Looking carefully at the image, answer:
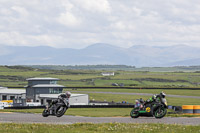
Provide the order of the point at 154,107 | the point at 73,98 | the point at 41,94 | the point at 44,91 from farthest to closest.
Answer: the point at 44,91
the point at 41,94
the point at 73,98
the point at 154,107

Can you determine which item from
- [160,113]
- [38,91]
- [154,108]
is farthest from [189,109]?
[38,91]

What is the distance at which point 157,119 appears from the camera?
2738 cm

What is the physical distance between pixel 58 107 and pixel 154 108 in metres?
7.14

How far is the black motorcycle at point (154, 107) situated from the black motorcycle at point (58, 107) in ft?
18.8

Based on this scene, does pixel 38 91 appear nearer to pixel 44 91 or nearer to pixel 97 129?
pixel 44 91

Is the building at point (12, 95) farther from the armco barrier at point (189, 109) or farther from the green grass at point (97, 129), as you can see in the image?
the green grass at point (97, 129)

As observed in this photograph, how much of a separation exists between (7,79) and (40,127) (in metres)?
160

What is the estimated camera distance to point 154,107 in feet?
86.4

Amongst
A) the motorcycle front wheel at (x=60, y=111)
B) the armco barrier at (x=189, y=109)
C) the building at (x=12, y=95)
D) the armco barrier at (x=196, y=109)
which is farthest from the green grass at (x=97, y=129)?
the building at (x=12, y=95)

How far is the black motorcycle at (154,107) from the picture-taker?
2592 cm

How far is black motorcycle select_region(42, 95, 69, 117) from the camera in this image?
2566 centimetres

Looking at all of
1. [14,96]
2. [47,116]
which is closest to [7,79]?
[14,96]

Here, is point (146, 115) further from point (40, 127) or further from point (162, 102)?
point (40, 127)

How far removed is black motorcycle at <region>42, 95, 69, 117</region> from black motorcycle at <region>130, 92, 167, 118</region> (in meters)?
5.74
